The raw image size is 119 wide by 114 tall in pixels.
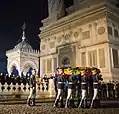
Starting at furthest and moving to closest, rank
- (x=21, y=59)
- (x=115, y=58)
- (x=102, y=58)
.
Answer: (x=21, y=59), (x=115, y=58), (x=102, y=58)

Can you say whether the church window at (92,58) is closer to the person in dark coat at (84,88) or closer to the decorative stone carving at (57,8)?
the decorative stone carving at (57,8)

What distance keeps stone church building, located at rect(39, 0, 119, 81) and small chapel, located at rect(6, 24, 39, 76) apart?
10684mm

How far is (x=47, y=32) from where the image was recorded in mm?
25109

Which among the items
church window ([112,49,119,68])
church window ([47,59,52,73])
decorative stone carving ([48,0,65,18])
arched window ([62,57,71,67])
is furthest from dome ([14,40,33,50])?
church window ([112,49,119,68])

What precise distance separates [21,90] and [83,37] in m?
9.17

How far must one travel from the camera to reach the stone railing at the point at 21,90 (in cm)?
1381

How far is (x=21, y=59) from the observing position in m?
35.2

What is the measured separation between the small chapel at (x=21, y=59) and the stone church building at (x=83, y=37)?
1068 cm

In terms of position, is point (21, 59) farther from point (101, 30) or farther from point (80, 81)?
point (80, 81)

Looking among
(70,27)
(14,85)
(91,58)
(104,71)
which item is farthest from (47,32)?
(14,85)

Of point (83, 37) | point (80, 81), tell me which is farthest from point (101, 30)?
point (80, 81)

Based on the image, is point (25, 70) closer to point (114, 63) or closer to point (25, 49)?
point (25, 49)

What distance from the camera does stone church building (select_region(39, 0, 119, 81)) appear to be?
1867 cm

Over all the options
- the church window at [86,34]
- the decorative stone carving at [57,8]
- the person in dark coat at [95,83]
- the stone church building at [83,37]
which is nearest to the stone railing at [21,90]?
the stone church building at [83,37]
